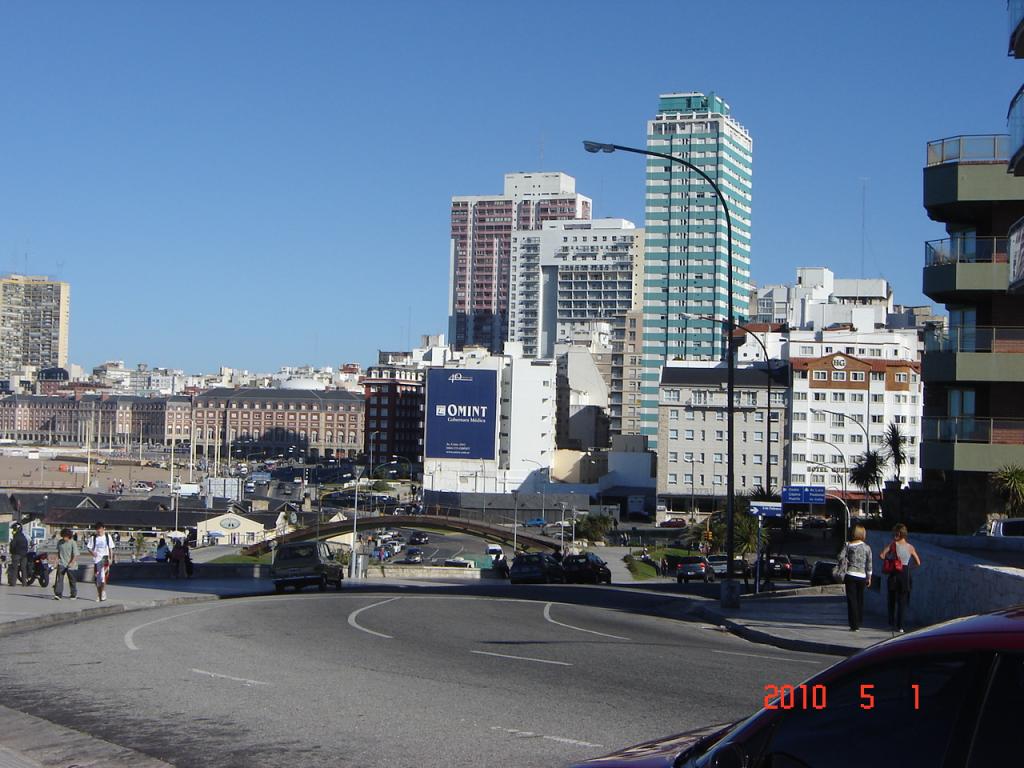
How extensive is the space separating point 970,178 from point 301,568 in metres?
22.0

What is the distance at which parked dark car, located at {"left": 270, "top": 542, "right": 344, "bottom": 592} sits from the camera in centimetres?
3456

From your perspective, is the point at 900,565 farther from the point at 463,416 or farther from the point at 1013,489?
the point at 463,416

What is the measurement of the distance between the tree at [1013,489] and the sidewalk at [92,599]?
19881 mm

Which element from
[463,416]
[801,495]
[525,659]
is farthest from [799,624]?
[463,416]

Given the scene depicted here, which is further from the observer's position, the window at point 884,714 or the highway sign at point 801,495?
the highway sign at point 801,495

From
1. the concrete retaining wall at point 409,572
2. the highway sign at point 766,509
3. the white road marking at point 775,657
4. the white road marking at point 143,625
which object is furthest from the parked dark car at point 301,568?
the white road marking at point 775,657

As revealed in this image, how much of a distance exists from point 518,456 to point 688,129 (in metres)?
74.3

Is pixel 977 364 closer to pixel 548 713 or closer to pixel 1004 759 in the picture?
pixel 548 713

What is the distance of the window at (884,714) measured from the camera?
13.6ft

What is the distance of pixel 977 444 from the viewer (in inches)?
1387

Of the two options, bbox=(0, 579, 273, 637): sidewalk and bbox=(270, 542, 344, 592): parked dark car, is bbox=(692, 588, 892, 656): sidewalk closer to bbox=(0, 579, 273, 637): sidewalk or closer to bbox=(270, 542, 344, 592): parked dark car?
bbox=(0, 579, 273, 637): sidewalk

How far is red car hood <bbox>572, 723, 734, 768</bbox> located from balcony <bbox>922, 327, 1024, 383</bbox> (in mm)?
32400

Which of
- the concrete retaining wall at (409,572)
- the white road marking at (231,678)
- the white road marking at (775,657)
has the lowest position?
the concrete retaining wall at (409,572)

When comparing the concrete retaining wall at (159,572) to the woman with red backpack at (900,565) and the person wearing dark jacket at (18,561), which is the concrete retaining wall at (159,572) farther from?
the woman with red backpack at (900,565)
